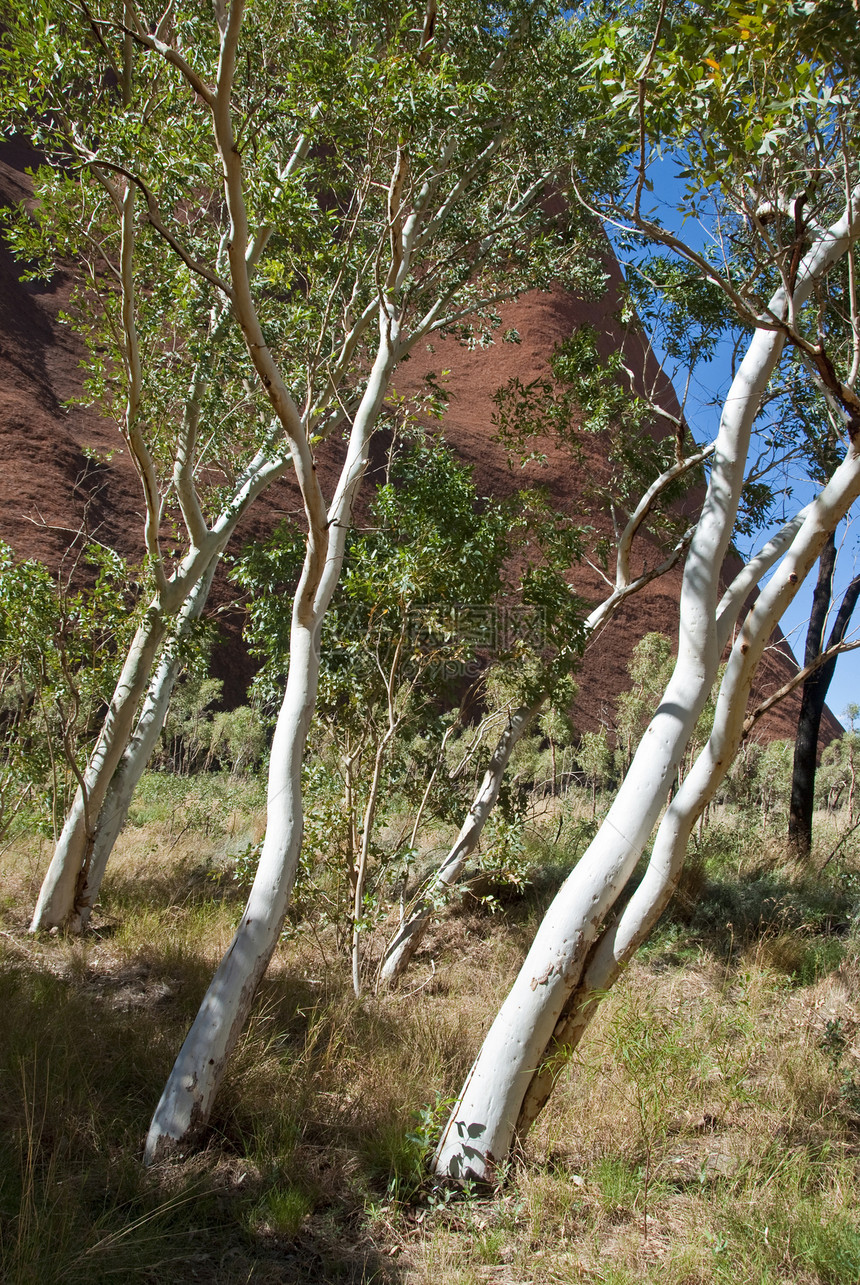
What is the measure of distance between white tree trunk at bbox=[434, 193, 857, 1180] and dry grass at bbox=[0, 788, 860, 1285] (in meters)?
0.20

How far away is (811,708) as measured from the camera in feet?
25.5

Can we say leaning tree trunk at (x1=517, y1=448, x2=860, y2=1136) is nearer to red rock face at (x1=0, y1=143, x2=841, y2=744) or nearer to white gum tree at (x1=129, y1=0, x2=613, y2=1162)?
white gum tree at (x1=129, y1=0, x2=613, y2=1162)

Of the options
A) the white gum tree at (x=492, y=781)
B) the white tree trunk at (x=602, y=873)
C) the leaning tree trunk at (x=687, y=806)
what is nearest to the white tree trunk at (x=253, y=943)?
the white tree trunk at (x=602, y=873)

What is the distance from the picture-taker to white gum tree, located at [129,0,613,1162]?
10.0 ft

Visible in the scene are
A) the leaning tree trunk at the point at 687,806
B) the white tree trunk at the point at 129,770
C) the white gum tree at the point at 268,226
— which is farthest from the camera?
the white tree trunk at the point at 129,770

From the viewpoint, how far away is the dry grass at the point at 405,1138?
7.82ft

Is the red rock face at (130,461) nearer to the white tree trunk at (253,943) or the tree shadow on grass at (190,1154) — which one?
the white tree trunk at (253,943)

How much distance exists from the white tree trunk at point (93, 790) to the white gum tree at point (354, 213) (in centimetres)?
169

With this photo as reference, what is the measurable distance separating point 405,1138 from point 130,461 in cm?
1715

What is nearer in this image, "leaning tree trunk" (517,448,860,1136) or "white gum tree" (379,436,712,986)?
"leaning tree trunk" (517,448,860,1136)

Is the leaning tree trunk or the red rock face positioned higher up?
the red rock face

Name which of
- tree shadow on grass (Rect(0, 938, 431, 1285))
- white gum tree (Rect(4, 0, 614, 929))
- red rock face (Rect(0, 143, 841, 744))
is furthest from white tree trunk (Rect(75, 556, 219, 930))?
red rock face (Rect(0, 143, 841, 744))

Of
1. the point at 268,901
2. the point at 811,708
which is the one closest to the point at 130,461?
the point at 811,708

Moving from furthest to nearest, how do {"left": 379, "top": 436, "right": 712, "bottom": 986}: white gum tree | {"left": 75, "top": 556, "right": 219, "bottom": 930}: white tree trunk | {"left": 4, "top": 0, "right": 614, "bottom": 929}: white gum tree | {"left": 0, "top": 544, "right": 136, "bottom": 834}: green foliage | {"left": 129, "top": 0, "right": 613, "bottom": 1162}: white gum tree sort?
{"left": 75, "top": 556, "right": 219, "bottom": 930}: white tree trunk, {"left": 0, "top": 544, "right": 136, "bottom": 834}: green foliage, {"left": 379, "top": 436, "right": 712, "bottom": 986}: white gum tree, {"left": 4, "top": 0, "right": 614, "bottom": 929}: white gum tree, {"left": 129, "top": 0, "right": 613, "bottom": 1162}: white gum tree
